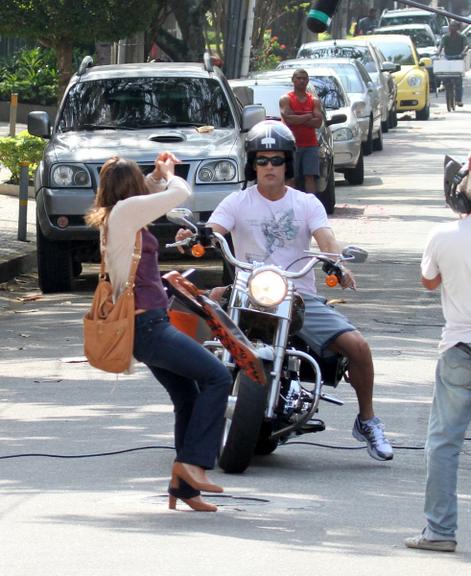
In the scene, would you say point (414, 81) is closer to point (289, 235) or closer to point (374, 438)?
point (289, 235)

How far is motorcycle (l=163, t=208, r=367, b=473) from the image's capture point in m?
7.44

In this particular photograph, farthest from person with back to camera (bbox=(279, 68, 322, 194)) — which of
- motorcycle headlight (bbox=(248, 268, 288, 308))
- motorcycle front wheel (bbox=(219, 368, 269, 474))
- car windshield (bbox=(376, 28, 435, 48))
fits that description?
car windshield (bbox=(376, 28, 435, 48))

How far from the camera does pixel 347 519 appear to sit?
23.3 ft

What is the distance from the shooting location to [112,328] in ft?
23.3

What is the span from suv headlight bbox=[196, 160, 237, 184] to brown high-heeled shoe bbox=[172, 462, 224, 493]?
7673 mm

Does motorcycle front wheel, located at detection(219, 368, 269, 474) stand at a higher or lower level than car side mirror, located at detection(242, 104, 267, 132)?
lower

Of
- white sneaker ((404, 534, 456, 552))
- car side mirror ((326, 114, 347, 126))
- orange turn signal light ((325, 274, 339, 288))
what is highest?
orange turn signal light ((325, 274, 339, 288))

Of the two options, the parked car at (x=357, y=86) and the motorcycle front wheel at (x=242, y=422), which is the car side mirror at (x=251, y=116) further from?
the parked car at (x=357, y=86)

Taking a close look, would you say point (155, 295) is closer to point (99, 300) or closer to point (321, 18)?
point (99, 300)

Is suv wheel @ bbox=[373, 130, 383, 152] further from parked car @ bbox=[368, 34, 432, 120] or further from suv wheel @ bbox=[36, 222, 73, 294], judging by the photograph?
suv wheel @ bbox=[36, 222, 73, 294]

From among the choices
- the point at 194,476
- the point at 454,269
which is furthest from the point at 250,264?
the point at 454,269

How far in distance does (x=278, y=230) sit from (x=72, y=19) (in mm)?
13927

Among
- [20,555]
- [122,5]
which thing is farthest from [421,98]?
[20,555]

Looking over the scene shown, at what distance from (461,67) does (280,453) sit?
35113 millimetres
